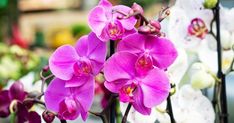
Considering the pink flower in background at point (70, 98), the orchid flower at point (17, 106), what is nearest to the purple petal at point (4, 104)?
the orchid flower at point (17, 106)

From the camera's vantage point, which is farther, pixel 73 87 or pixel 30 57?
pixel 30 57

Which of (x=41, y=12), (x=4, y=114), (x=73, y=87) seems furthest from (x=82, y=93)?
(x=41, y=12)

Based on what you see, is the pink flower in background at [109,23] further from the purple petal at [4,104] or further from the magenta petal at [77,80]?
the purple petal at [4,104]

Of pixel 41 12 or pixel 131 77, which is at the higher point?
pixel 131 77

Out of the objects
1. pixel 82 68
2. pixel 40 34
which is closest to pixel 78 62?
pixel 82 68

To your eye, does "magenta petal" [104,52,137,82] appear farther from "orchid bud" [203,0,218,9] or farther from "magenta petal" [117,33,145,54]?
"orchid bud" [203,0,218,9]

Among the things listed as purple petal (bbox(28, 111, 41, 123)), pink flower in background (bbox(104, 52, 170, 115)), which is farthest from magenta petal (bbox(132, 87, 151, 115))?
purple petal (bbox(28, 111, 41, 123))

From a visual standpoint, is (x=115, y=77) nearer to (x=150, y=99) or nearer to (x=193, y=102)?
(x=150, y=99)
